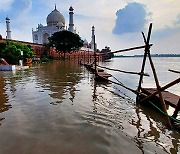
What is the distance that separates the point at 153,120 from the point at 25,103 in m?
4.27

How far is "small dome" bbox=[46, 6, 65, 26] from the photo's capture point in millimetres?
68375

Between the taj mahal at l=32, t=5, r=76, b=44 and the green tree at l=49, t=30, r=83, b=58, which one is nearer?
the green tree at l=49, t=30, r=83, b=58

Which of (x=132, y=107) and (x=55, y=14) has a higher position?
(x=55, y=14)

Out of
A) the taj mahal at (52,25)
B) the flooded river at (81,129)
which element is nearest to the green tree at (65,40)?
the taj mahal at (52,25)

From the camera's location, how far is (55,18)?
68125 mm

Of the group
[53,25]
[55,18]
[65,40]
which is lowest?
[65,40]

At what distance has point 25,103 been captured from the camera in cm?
676

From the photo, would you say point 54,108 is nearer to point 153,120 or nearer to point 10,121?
point 10,121

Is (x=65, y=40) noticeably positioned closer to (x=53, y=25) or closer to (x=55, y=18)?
(x=53, y=25)

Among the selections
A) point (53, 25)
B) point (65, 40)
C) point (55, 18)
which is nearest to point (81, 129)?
point (65, 40)

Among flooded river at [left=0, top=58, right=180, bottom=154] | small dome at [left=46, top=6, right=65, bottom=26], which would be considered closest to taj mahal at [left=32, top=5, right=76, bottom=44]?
small dome at [left=46, top=6, right=65, bottom=26]

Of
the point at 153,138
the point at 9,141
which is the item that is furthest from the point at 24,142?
the point at 153,138

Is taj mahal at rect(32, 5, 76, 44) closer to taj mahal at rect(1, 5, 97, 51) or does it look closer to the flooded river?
taj mahal at rect(1, 5, 97, 51)

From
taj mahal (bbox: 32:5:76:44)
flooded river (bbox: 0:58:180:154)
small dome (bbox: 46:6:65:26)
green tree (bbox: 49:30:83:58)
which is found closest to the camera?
flooded river (bbox: 0:58:180:154)
